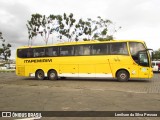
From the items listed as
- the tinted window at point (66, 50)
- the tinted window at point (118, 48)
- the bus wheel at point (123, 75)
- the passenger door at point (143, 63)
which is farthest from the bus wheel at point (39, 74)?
the passenger door at point (143, 63)

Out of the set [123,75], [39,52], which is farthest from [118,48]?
[39,52]

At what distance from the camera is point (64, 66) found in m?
22.1

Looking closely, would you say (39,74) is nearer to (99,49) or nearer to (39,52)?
(39,52)

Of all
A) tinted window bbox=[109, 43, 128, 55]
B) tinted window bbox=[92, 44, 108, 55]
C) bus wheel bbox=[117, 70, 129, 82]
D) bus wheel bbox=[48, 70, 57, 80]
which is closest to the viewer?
tinted window bbox=[109, 43, 128, 55]

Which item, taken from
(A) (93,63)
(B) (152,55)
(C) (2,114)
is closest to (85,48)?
(A) (93,63)

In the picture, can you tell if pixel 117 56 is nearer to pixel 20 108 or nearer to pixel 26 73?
pixel 26 73

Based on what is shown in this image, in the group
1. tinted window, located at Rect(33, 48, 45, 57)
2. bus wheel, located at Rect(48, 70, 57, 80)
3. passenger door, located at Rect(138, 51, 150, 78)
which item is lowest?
bus wheel, located at Rect(48, 70, 57, 80)

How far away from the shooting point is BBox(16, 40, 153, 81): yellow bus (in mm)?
19656

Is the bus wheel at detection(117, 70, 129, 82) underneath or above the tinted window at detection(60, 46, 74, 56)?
underneath

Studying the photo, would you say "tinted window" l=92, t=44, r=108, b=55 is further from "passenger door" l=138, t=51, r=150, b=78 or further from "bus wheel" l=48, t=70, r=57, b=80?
"bus wheel" l=48, t=70, r=57, b=80

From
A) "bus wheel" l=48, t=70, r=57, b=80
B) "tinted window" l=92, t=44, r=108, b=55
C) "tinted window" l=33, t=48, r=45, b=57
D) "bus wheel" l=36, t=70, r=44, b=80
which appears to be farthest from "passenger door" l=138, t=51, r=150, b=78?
"bus wheel" l=36, t=70, r=44, b=80

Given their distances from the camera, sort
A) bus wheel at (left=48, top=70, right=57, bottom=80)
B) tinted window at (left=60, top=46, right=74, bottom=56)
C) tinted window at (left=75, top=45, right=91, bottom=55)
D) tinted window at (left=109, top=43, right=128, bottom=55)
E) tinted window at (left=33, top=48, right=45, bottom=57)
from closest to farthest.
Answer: tinted window at (left=109, top=43, right=128, bottom=55), tinted window at (left=75, top=45, right=91, bottom=55), tinted window at (left=60, top=46, right=74, bottom=56), bus wheel at (left=48, top=70, right=57, bottom=80), tinted window at (left=33, top=48, right=45, bottom=57)

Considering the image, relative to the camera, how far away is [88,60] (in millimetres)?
21047

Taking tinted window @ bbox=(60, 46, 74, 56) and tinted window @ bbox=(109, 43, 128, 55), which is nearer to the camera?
tinted window @ bbox=(109, 43, 128, 55)
